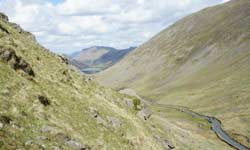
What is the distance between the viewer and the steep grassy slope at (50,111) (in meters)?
30.7

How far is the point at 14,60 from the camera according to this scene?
38.2 meters

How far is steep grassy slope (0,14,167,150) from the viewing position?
30656 mm

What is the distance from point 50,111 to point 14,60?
6.24m

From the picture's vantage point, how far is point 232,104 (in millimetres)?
192625

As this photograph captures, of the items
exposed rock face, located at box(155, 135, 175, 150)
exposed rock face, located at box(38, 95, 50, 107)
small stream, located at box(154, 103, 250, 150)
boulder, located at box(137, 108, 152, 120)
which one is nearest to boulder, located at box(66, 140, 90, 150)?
exposed rock face, located at box(38, 95, 50, 107)

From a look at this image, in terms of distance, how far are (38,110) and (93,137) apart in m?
6.28

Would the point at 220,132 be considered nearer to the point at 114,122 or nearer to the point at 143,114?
the point at 143,114

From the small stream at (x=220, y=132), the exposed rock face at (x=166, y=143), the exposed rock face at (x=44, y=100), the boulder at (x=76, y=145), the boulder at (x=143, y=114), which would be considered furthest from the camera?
the small stream at (x=220, y=132)

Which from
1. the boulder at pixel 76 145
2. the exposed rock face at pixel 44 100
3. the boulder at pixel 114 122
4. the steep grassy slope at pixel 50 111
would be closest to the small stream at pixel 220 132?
the steep grassy slope at pixel 50 111

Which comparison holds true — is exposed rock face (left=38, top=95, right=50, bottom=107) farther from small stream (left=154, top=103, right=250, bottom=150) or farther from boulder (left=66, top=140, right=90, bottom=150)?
small stream (left=154, top=103, right=250, bottom=150)

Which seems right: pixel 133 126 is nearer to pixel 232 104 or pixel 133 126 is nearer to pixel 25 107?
pixel 25 107

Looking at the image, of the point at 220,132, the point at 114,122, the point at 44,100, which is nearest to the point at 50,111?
the point at 44,100

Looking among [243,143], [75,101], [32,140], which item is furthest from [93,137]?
[243,143]

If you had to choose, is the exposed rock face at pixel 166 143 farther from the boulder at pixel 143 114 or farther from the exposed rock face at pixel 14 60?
the exposed rock face at pixel 14 60
